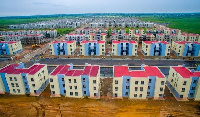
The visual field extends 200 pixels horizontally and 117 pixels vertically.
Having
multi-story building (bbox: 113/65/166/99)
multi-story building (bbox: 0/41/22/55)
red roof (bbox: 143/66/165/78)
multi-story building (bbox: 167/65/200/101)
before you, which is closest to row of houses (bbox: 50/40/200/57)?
multi-story building (bbox: 0/41/22/55)

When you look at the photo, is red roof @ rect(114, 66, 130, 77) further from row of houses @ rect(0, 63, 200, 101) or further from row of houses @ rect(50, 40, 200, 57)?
row of houses @ rect(50, 40, 200, 57)

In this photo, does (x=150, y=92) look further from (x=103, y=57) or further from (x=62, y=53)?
(x=62, y=53)

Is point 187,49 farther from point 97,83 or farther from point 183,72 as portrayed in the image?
point 97,83

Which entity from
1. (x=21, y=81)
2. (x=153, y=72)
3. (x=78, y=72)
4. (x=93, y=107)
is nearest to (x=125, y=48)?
(x=153, y=72)

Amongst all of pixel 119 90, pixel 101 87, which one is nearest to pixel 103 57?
pixel 101 87

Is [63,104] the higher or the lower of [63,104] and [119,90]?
the lower
